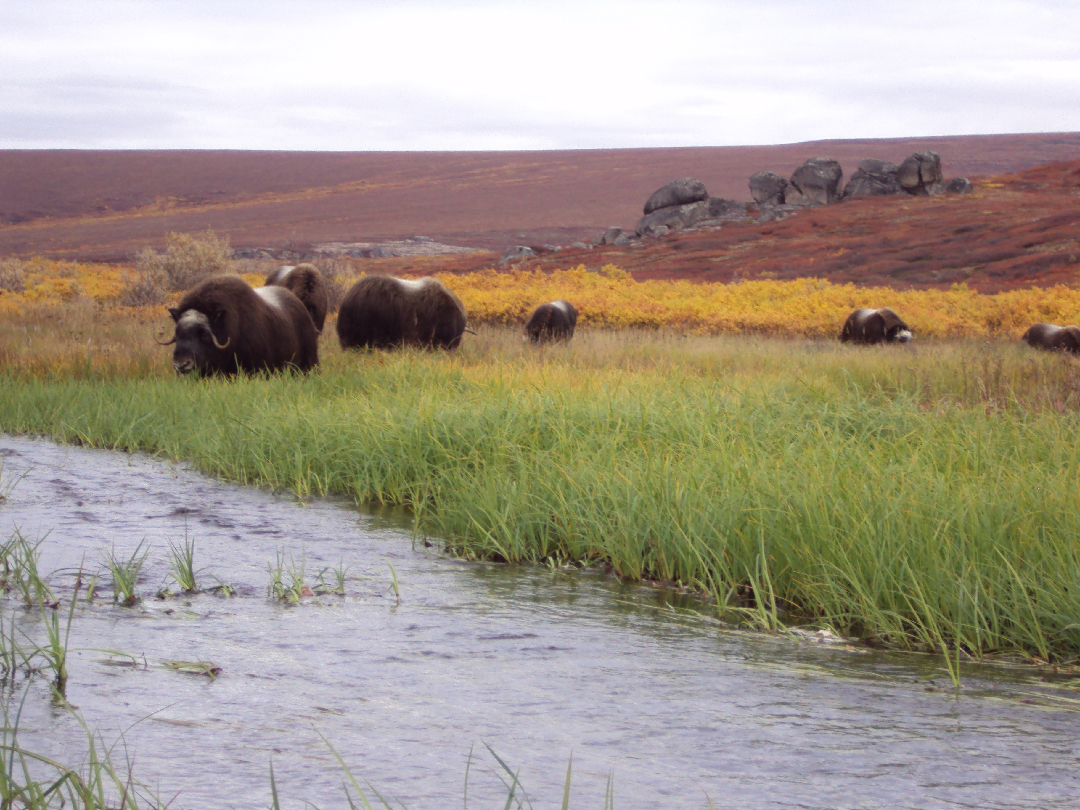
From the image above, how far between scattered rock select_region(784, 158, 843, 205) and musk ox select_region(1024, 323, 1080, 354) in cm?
5415

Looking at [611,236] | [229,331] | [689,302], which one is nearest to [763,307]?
[689,302]

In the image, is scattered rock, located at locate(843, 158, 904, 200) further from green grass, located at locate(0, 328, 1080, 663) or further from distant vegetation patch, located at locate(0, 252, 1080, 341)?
green grass, located at locate(0, 328, 1080, 663)

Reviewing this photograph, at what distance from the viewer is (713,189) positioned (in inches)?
4107

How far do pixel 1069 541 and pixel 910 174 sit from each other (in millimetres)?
72064

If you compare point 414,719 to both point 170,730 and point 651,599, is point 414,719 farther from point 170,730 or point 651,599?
point 651,599

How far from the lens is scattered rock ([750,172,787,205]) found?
73.1 m

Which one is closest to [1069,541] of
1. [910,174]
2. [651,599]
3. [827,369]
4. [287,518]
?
[651,599]

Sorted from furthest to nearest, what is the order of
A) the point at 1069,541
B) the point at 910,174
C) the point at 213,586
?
the point at 910,174 < the point at 213,586 < the point at 1069,541

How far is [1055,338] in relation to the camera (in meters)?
17.8

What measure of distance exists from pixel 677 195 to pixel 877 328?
54296mm

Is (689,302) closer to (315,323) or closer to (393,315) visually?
(315,323)

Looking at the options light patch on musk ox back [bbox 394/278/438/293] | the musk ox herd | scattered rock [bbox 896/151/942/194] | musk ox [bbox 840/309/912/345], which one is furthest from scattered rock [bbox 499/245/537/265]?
light patch on musk ox back [bbox 394/278/438/293]

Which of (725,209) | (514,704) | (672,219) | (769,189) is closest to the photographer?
(514,704)

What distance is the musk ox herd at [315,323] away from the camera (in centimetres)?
1119
